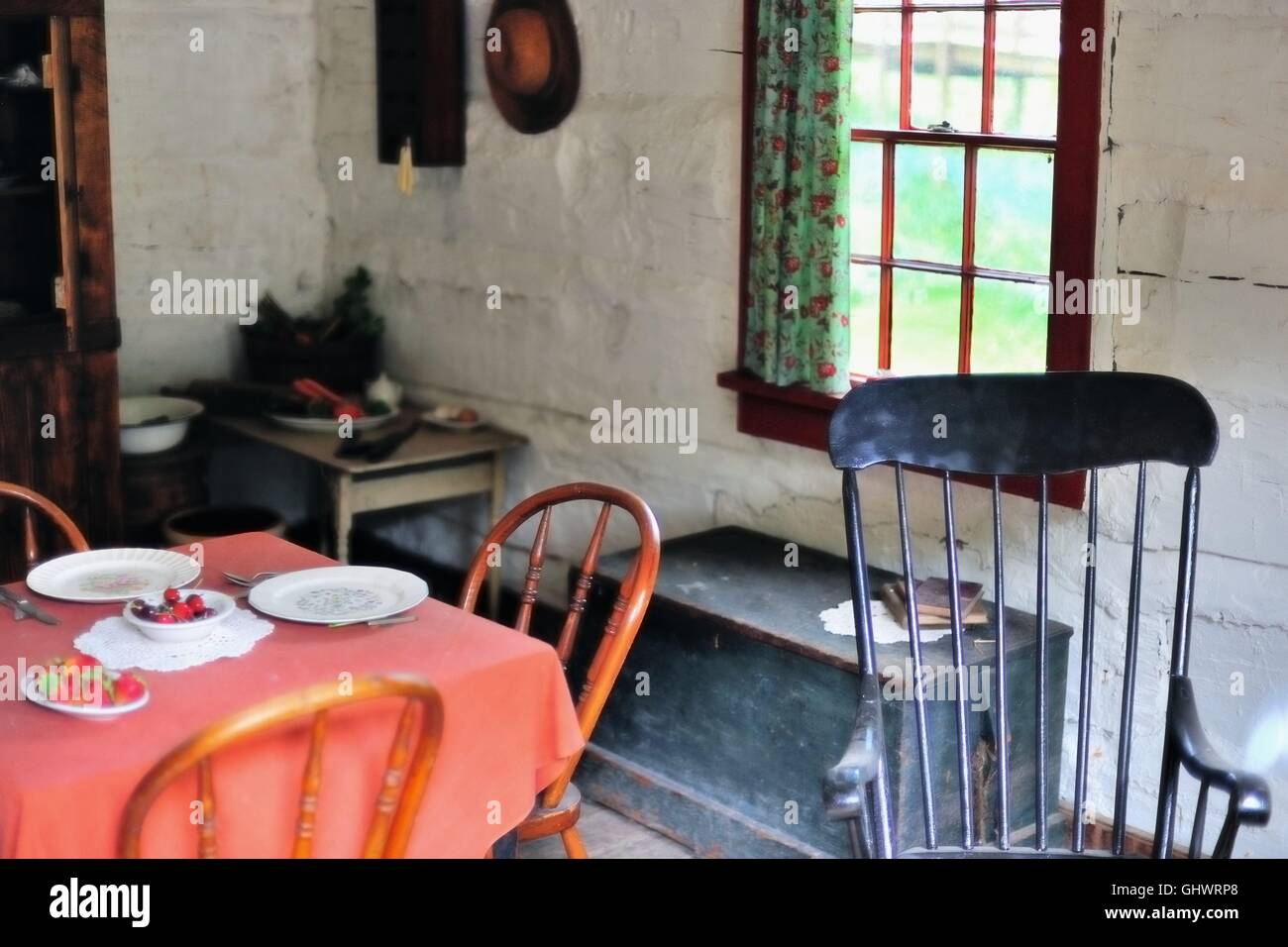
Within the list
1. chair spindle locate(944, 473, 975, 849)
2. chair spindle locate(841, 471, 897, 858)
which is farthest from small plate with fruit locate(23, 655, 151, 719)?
chair spindle locate(944, 473, 975, 849)

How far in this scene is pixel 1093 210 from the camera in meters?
3.33

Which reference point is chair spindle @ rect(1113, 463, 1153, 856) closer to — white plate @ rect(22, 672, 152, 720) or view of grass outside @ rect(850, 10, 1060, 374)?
view of grass outside @ rect(850, 10, 1060, 374)

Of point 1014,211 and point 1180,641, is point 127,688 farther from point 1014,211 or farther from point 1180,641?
point 1014,211

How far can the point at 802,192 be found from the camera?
375 centimetres

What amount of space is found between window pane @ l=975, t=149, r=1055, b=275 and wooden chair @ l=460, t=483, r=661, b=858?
110cm

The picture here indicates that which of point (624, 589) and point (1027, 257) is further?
point (1027, 257)

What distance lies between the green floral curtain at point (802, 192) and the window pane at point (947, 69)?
16 cm

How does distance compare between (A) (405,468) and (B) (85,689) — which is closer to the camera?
(B) (85,689)

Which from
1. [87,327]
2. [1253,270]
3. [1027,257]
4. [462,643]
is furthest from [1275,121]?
[87,327]

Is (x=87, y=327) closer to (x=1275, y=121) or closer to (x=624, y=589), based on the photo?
(x=624, y=589)

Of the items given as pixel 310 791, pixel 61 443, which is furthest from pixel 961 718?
pixel 61 443

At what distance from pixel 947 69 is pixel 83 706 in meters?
2.30

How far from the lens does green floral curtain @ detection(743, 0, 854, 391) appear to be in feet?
12.0
